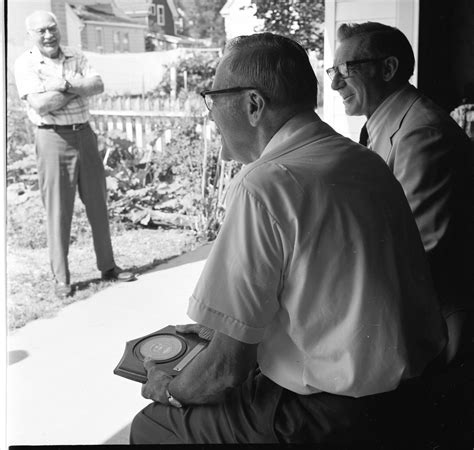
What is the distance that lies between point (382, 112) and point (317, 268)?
Answer: 0.72 metres

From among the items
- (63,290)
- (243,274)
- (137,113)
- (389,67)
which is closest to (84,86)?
(63,290)

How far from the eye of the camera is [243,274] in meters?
1.03

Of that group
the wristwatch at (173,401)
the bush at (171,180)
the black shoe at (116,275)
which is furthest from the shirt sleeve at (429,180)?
the bush at (171,180)

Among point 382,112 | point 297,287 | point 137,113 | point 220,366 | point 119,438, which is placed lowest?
point 119,438

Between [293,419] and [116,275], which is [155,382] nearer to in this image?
[293,419]

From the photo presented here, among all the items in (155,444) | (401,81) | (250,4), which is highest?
(250,4)

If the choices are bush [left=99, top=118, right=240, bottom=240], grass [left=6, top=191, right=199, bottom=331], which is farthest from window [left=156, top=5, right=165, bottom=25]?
grass [left=6, top=191, right=199, bottom=331]

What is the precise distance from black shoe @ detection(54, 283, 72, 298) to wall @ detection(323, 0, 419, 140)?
1.88m

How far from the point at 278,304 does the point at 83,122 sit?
8.69ft

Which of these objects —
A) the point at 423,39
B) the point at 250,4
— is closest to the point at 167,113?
the point at 250,4

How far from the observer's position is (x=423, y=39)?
9.40 ft

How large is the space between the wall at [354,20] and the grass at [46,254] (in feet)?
5.23

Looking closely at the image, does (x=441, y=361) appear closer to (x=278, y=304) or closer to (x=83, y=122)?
(x=278, y=304)

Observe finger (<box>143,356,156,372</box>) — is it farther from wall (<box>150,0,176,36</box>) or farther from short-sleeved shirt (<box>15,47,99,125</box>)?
wall (<box>150,0,176,36</box>)
